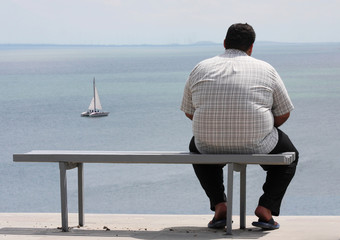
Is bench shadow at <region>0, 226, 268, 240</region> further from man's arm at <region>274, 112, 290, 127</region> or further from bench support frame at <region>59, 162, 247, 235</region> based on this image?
man's arm at <region>274, 112, 290, 127</region>

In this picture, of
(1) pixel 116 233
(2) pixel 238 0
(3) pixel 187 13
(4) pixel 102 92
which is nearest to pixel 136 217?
(1) pixel 116 233

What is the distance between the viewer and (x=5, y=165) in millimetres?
39281

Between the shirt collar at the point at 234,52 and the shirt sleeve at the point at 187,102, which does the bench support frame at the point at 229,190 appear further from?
the shirt collar at the point at 234,52

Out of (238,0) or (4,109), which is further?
(238,0)

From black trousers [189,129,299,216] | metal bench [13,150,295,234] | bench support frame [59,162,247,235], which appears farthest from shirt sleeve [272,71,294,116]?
bench support frame [59,162,247,235]

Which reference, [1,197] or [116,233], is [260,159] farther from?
[1,197]

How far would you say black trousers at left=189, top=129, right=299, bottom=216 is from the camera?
3881mm

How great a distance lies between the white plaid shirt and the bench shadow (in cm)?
40

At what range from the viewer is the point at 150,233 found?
392 centimetres

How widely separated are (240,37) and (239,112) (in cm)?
39

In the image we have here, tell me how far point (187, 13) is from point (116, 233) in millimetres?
146784

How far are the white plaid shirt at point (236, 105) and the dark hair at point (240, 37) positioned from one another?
0.09 m

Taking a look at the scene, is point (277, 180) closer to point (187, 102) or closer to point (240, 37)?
point (187, 102)

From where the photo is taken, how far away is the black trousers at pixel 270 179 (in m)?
3.88
